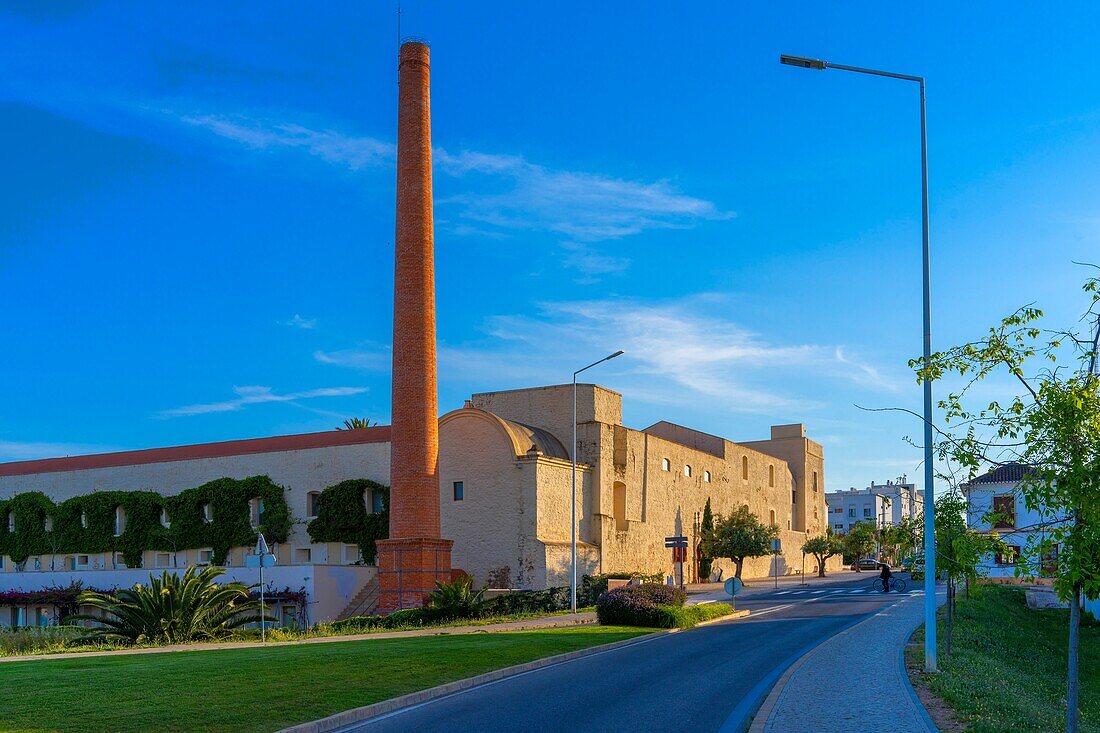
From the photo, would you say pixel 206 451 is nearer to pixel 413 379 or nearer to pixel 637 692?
pixel 413 379

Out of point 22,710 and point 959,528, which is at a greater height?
point 959,528

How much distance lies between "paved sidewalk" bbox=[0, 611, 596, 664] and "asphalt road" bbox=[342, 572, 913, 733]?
17.7ft

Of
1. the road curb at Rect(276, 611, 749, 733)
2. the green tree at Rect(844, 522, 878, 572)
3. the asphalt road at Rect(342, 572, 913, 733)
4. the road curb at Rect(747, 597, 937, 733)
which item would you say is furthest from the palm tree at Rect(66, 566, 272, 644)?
the green tree at Rect(844, 522, 878, 572)

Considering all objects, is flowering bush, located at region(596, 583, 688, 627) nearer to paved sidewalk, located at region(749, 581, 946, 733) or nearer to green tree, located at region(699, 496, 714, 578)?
paved sidewalk, located at region(749, 581, 946, 733)

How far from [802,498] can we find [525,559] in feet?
148

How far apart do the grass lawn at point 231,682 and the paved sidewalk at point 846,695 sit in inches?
215

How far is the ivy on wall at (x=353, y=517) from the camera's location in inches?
1935

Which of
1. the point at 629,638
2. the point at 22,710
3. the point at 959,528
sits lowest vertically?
the point at 629,638

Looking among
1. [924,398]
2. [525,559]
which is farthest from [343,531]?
[924,398]

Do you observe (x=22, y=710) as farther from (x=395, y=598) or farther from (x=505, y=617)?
(x=395, y=598)

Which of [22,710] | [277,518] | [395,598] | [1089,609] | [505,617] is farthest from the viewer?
[277,518]

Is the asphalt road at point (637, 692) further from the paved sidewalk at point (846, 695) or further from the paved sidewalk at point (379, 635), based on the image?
the paved sidewalk at point (379, 635)

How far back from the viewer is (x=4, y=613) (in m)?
50.4

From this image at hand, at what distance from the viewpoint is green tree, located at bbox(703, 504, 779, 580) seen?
63.8 metres
